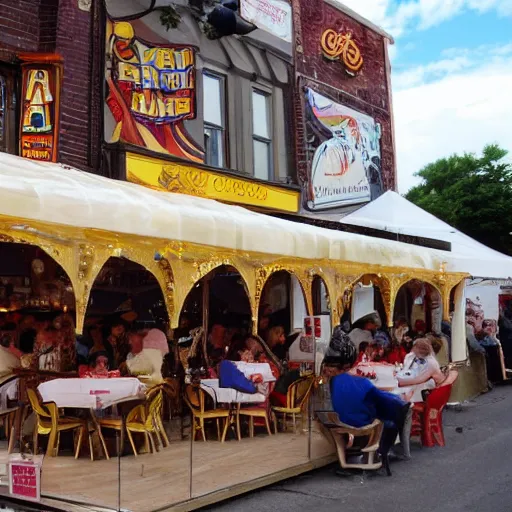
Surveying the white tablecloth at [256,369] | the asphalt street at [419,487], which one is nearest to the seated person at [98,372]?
the white tablecloth at [256,369]

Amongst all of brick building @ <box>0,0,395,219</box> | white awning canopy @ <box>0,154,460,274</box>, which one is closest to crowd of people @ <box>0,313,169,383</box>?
white awning canopy @ <box>0,154,460,274</box>

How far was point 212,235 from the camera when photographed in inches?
299

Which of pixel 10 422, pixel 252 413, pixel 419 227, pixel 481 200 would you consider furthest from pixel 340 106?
pixel 481 200

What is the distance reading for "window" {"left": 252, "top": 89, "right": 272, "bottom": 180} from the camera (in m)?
15.0

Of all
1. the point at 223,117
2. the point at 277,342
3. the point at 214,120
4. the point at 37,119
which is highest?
the point at 223,117

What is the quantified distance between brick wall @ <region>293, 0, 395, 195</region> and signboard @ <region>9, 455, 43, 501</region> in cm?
1049

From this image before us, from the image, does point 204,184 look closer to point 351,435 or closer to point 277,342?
point 277,342

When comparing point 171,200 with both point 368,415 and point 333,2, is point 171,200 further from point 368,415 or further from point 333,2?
point 333,2

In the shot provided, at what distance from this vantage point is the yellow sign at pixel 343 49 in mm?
16969

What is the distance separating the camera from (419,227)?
15.4 m

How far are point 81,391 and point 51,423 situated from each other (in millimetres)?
673

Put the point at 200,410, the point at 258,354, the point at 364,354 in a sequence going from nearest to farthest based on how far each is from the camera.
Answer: the point at 200,410, the point at 364,354, the point at 258,354

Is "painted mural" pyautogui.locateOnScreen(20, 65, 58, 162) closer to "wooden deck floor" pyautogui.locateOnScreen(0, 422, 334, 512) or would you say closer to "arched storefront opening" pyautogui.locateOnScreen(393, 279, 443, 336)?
"wooden deck floor" pyautogui.locateOnScreen(0, 422, 334, 512)

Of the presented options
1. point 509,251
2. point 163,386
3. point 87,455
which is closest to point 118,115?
point 163,386
